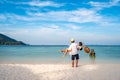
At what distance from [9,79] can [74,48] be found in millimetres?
5165

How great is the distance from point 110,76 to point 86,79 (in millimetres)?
1402

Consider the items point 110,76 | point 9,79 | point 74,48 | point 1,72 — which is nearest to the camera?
point 9,79

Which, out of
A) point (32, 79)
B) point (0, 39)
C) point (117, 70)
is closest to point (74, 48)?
point (117, 70)

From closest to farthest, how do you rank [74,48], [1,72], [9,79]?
[9,79], [1,72], [74,48]

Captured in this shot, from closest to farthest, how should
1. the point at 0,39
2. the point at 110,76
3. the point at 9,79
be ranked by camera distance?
the point at 9,79
the point at 110,76
the point at 0,39

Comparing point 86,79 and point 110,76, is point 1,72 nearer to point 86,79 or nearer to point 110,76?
point 86,79

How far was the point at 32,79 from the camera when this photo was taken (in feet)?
36.9

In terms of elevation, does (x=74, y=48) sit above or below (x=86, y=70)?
above

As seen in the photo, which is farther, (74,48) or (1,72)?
(74,48)

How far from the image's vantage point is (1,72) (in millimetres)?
12656

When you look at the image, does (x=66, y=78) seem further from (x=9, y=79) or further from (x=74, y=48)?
(x=74, y=48)

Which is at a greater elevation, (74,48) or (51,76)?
(74,48)

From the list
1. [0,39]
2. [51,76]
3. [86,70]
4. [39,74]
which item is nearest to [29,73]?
[39,74]

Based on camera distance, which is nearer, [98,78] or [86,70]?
[98,78]
